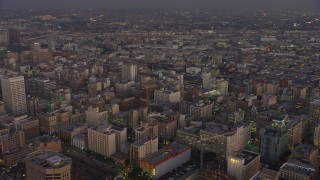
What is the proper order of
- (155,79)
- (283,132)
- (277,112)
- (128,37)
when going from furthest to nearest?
(128,37) → (155,79) → (277,112) → (283,132)

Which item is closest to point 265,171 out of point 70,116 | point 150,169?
point 150,169

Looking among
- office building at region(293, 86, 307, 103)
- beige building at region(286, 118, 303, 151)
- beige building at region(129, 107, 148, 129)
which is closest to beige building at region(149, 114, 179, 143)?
beige building at region(129, 107, 148, 129)

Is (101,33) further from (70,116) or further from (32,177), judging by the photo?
(32,177)

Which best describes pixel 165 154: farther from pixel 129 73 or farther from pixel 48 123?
pixel 129 73

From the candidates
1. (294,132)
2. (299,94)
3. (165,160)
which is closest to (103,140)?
(165,160)

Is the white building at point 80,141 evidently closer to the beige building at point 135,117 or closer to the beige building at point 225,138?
the beige building at point 135,117

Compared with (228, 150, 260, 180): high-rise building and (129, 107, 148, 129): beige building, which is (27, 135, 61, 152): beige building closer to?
(129, 107, 148, 129): beige building
